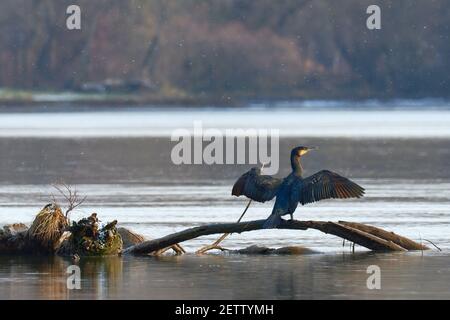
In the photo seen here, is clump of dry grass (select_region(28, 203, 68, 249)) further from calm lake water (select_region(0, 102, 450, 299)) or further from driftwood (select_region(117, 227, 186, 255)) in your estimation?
driftwood (select_region(117, 227, 186, 255))

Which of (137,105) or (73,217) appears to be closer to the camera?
(73,217)

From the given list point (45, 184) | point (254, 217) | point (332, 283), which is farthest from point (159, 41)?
point (332, 283)

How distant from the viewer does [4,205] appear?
22531 mm

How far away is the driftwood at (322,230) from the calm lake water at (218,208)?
0.63ft

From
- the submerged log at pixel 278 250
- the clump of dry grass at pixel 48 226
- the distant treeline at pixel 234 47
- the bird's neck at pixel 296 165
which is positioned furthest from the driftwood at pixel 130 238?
the distant treeline at pixel 234 47

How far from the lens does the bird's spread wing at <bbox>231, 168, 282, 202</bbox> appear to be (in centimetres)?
1554

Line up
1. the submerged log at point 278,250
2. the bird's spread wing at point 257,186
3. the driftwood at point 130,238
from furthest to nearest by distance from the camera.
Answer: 1. the driftwood at point 130,238
2. the submerged log at point 278,250
3. the bird's spread wing at point 257,186

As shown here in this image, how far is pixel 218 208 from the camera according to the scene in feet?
72.3

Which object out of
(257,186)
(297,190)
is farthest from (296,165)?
(257,186)

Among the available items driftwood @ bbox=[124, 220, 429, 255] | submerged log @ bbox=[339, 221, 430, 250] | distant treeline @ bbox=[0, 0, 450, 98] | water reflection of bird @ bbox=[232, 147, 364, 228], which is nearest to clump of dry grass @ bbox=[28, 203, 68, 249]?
driftwood @ bbox=[124, 220, 429, 255]

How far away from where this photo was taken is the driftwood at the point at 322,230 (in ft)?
51.6

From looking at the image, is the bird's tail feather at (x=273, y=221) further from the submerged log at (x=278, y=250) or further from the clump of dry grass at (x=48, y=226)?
the clump of dry grass at (x=48, y=226)

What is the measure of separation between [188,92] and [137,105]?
14.6 feet

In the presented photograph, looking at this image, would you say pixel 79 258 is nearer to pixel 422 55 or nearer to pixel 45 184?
pixel 45 184
